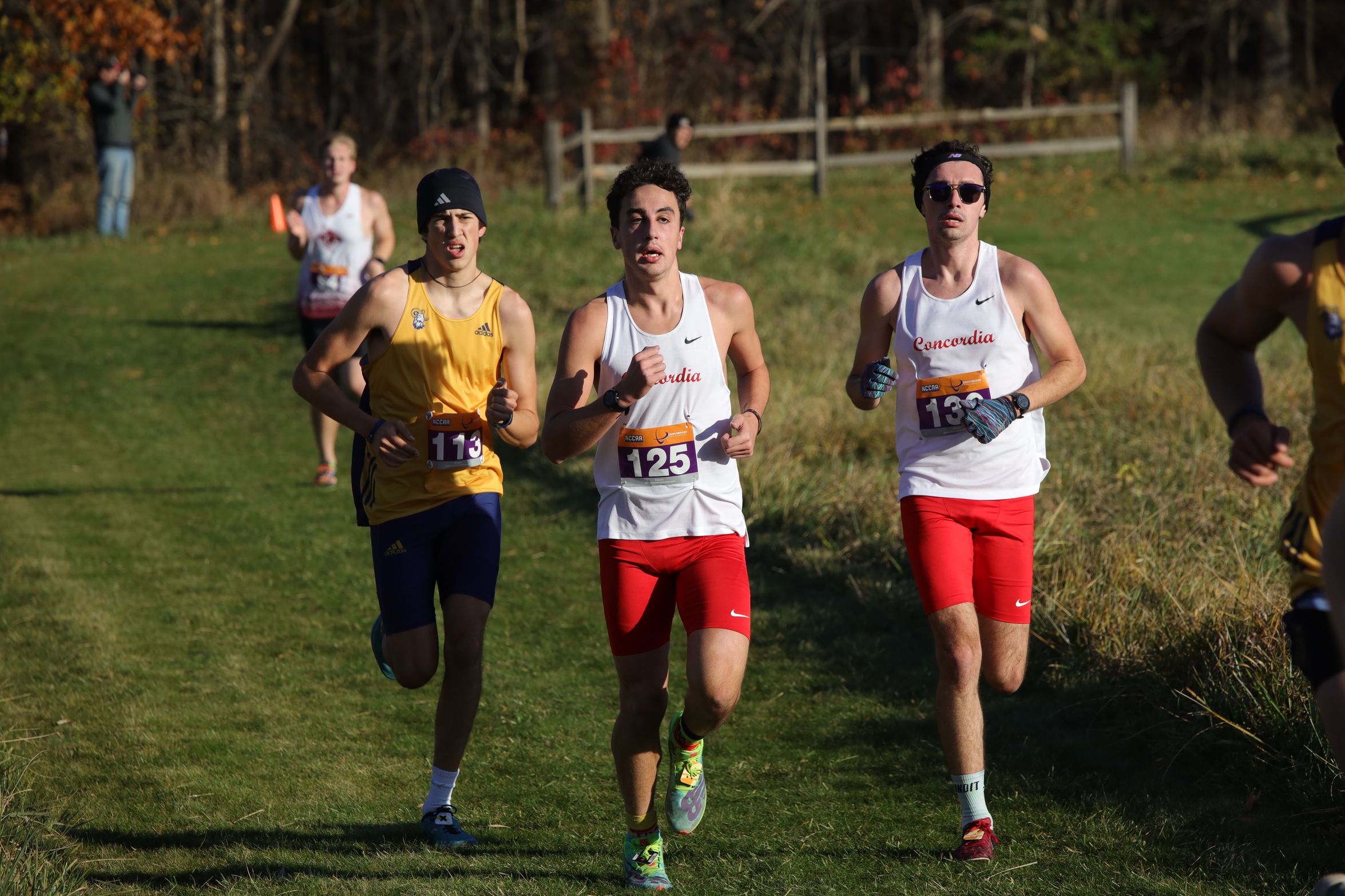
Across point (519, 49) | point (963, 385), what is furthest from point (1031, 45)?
point (963, 385)

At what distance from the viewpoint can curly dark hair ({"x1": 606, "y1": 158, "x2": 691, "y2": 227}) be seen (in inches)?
169

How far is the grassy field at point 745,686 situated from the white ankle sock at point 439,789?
169 millimetres

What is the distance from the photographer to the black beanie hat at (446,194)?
4.81m

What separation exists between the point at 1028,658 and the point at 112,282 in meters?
15.9

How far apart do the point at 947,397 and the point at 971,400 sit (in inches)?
3.6

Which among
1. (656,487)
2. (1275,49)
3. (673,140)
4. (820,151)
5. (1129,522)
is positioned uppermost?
(1275,49)

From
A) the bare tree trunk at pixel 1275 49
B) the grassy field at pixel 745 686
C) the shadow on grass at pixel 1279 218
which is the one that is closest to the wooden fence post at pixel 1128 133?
the shadow on grass at pixel 1279 218

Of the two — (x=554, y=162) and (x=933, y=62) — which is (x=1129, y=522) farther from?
(x=933, y=62)

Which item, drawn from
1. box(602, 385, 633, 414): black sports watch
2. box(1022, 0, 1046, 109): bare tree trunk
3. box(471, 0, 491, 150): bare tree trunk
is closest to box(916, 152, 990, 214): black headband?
box(602, 385, 633, 414): black sports watch

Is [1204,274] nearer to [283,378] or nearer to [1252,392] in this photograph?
[283,378]

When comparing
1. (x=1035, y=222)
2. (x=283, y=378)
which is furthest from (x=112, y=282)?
(x=1035, y=222)

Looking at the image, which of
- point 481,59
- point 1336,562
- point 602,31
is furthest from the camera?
point 481,59

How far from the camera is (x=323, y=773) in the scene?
5473 mm

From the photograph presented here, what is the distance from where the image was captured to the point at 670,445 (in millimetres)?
4219
